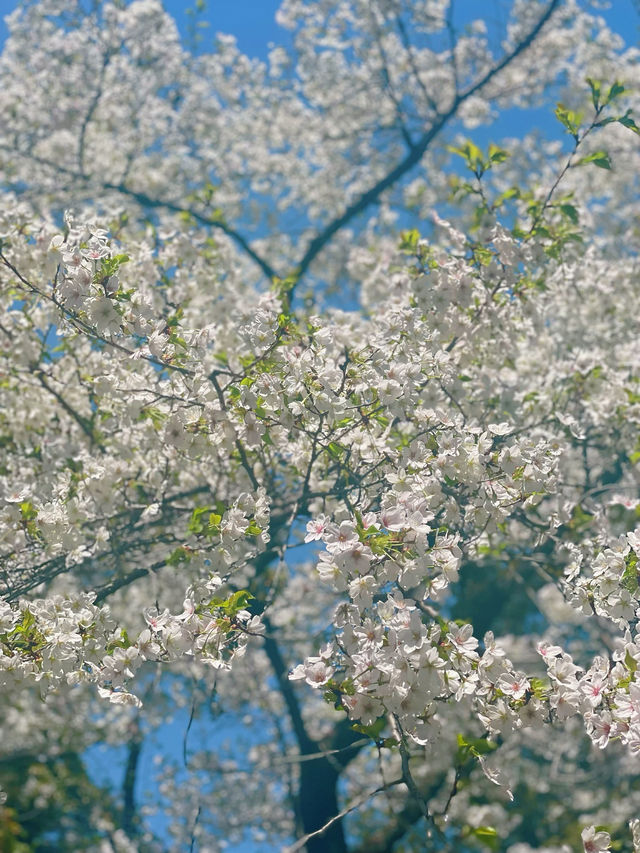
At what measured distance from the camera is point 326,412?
3824mm

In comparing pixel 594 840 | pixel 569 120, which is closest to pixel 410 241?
pixel 569 120

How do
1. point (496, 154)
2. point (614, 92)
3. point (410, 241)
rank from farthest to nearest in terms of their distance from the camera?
point (410, 241) < point (496, 154) < point (614, 92)

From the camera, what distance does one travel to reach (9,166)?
28.6ft

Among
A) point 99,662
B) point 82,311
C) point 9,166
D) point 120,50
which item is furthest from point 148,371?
point 120,50

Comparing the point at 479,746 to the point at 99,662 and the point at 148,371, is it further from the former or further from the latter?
the point at 148,371

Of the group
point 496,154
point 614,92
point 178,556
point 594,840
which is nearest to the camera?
point 594,840

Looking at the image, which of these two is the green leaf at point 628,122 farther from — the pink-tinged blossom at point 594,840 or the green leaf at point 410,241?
the pink-tinged blossom at point 594,840

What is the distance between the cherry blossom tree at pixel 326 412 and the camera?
3.29 metres

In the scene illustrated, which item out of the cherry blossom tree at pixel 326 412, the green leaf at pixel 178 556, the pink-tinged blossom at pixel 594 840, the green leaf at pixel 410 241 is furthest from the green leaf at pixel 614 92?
the pink-tinged blossom at pixel 594 840

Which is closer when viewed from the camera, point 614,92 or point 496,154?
point 614,92

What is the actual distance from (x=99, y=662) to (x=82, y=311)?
1.70m

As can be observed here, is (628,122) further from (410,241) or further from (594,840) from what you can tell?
(594,840)

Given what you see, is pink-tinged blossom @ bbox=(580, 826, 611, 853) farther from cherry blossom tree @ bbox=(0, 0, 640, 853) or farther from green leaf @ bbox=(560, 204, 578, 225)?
green leaf @ bbox=(560, 204, 578, 225)

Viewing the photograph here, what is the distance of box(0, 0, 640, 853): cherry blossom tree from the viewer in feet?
10.8
